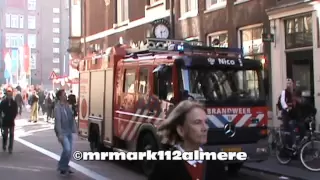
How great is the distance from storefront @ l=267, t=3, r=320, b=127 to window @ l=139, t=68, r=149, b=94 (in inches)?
226

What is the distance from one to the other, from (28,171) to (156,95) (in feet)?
11.2

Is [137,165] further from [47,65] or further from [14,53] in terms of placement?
[47,65]

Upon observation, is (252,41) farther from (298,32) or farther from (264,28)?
(298,32)

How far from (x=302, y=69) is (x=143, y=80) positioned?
20.6 ft

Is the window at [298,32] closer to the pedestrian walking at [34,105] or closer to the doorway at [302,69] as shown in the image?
the doorway at [302,69]

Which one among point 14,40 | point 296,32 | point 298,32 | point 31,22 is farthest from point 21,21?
point 298,32

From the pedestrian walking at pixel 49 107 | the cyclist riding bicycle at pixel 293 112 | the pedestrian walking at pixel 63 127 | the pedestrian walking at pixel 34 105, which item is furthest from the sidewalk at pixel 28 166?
the pedestrian walking at pixel 49 107

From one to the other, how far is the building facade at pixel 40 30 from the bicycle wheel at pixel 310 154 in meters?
85.3

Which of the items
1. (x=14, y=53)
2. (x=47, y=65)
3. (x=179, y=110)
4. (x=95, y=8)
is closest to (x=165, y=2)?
(x=95, y=8)

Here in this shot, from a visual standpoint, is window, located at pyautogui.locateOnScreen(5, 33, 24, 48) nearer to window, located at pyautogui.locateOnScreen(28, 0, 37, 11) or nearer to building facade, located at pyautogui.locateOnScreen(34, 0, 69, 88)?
building facade, located at pyautogui.locateOnScreen(34, 0, 69, 88)

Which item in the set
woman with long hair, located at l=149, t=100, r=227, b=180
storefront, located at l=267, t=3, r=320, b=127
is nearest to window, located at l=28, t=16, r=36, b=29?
storefront, located at l=267, t=3, r=320, b=127

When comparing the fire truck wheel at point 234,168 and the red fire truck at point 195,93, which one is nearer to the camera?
the red fire truck at point 195,93

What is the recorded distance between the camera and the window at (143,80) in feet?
33.2

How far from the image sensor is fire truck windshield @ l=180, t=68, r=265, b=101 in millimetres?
9258
